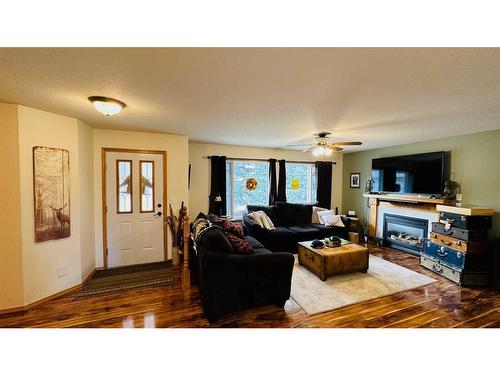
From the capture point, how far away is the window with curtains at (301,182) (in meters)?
5.52

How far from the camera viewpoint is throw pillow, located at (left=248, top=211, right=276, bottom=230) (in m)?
4.16

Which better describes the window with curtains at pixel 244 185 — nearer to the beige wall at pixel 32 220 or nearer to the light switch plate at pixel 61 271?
the beige wall at pixel 32 220

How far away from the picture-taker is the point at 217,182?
4.62 metres

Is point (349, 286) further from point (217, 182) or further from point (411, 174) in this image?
point (217, 182)

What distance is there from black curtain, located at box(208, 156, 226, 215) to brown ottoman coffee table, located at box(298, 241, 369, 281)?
2.15 metres

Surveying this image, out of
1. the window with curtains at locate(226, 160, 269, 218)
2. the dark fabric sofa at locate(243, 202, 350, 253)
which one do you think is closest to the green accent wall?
the dark fabric sofa at locate(243, 202, 350, 253)

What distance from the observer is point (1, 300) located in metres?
2.19

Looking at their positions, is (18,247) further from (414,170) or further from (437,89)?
(414,170)

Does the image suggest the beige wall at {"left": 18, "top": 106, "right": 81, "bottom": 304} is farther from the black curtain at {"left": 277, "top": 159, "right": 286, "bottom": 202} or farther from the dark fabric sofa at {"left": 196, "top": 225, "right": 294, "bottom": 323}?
the black curtain at {"left": 277, "top": 159, "right": 286, "bottom": 202}

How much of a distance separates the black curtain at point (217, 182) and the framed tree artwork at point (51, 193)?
2.45 metres

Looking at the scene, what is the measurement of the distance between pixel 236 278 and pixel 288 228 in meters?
2.50

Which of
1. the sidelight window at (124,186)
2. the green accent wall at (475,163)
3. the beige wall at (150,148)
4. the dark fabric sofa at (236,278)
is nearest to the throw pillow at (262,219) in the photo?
the beige wall at (150,148)

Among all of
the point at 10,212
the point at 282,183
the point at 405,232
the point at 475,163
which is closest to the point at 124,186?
the point at 10,212

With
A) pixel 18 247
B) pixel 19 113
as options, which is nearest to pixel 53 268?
pixel 18 247
